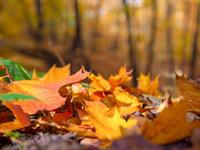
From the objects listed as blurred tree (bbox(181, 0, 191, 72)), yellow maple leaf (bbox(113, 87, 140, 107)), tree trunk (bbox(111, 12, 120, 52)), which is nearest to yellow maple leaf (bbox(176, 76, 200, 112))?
yellow maple leaf (bbox(113, 87, 140, 107))

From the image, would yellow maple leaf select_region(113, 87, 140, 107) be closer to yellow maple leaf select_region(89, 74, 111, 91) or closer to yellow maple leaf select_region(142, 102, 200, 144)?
yellow maple leaf select_region(89, 74, 111, 91)

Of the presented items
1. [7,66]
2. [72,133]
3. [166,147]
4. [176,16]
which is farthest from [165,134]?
[176,16]

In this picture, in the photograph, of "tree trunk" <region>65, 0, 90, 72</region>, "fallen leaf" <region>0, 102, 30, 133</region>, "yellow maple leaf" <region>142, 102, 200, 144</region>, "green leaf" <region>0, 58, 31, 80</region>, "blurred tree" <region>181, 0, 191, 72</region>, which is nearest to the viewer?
"yellow maple leaf" <region>142, 102, 200, 144</region>

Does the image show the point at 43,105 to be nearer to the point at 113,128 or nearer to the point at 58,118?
the point at 58,118

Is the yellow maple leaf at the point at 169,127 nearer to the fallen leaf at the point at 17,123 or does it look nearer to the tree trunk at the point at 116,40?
the fallen leaf at the point at 17,123

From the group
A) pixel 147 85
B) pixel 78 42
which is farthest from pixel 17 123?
pixel 78 42

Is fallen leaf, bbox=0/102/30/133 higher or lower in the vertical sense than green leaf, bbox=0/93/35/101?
lower
